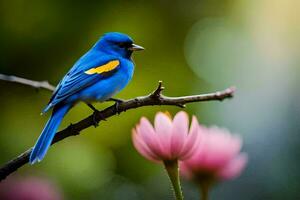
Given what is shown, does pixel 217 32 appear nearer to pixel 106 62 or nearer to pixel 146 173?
pixel 146 173

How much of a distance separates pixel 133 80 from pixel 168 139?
75 centimetres

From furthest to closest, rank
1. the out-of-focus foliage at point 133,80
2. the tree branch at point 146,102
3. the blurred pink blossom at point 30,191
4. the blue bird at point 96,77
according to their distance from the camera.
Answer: the out-of-focus foliage at point 133,80 → the blue bird at point 96,77 → the blurred pink blossom at point 30,191 → the tree branch at point 146,102

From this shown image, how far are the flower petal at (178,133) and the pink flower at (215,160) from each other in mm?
16

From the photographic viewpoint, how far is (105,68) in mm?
1086

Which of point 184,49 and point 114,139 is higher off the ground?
point 184,49

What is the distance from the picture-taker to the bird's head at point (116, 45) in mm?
1110

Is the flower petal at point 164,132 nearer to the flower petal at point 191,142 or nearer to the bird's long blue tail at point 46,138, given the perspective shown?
the flower petal at point 191,142

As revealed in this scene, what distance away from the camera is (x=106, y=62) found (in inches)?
43.8

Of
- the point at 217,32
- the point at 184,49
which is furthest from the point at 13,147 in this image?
the point at 217,32

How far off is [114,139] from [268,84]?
2.02 meters

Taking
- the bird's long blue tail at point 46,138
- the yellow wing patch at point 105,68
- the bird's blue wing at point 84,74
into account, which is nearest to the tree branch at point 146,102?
the bird's long blue tail at point 46,138

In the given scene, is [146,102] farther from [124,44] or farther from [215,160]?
[124,44]

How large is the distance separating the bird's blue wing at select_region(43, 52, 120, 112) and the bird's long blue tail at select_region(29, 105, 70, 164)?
0.02m

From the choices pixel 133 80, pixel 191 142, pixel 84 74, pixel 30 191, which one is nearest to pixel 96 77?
pixel 84 74
